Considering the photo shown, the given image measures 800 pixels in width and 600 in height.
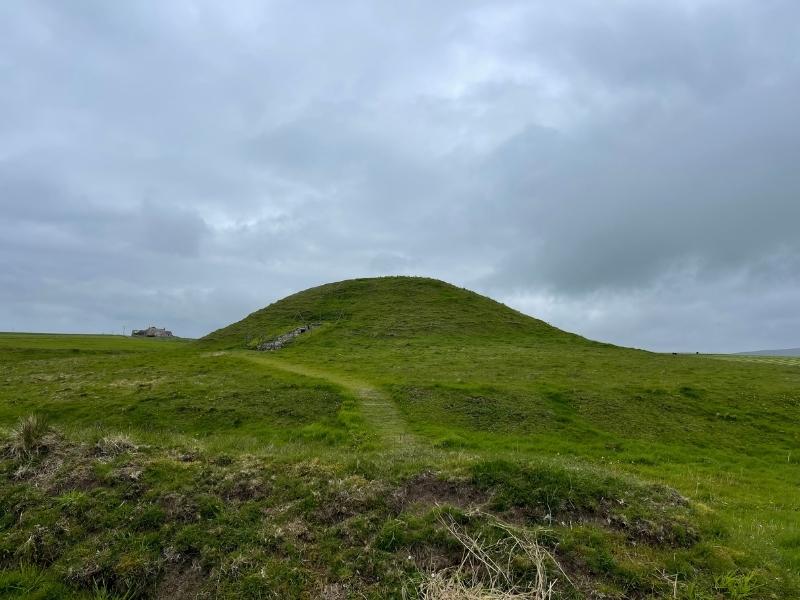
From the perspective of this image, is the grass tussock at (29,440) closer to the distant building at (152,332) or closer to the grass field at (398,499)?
the grass field at (398,499)

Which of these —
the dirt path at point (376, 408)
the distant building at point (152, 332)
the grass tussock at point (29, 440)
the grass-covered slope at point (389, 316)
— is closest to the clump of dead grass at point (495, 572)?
the dirt path at point (376, 408)

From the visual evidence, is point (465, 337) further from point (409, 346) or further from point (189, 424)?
point (189, 424)

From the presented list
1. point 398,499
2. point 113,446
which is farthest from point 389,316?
point 398,499

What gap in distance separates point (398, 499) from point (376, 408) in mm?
14718

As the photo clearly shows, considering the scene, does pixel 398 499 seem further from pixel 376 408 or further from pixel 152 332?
pixel 152 332

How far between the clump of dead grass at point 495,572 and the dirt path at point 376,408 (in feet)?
21.7

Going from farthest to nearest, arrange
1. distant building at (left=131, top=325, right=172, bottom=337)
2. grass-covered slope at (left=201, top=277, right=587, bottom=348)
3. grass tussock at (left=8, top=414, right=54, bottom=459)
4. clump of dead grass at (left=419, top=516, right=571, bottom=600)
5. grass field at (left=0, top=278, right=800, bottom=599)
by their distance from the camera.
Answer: distant building at (left=131, top=325, right=172, bottom=337)
grass-covered slope at (left=201, top=277, right=587, bottom=348)
grass tussock at (left=8, top=414, right=54, bottom=459)
grass field at (left=0, top=278, right=800, bottom=599)
clump of dead grass at (left=419, top=516, right=571, bottom=600)

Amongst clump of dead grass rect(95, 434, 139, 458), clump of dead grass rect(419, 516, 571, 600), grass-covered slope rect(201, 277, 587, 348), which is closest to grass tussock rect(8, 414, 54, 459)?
clump of dead grass rect(95, 434, 139, 458)

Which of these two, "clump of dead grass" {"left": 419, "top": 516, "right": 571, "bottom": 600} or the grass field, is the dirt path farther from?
"clump of dead grass" {"left": 419, "top": 516, "right": 571, "bottom": 600}

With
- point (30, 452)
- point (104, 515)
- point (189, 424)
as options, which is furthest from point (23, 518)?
point (189, 424)

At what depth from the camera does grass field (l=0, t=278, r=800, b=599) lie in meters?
8.27

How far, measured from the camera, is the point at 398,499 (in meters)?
10.3

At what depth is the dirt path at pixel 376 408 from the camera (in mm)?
19406

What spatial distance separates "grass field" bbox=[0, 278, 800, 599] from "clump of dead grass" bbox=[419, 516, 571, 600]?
4cm
